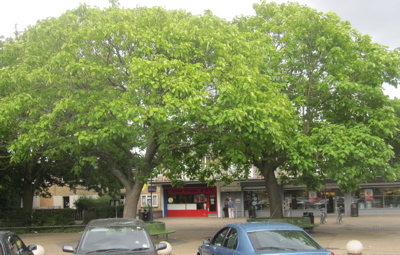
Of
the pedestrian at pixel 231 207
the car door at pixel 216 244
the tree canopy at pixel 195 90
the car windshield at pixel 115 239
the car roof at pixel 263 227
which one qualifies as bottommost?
the pedestrian at pixel 231 207

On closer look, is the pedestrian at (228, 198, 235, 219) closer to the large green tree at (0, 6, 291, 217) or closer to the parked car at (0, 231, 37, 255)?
the large green tree at (0, 6, 291, 217)

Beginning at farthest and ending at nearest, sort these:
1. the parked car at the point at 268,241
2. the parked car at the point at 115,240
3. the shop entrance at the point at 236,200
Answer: the shop entrance at the point at 236,200 → the parked car at the point at 115,240 → the parked car at the point at 268,241

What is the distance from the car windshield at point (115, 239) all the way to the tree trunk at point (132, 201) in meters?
8.13

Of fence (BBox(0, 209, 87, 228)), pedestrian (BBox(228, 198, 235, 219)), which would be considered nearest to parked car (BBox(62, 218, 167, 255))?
fence (BBox(0, 209, 87, 228))

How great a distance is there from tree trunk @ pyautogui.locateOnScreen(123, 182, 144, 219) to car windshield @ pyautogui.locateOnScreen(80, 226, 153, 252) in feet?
26.7

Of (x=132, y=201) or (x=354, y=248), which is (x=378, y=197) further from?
(x=132, y=201)

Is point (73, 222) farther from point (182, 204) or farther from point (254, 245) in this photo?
point (254, 245)

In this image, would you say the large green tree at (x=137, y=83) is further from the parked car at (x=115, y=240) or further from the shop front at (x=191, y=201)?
the shop front at (x=191, y=201)

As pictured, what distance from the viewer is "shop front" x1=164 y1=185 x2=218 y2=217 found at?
37281mm

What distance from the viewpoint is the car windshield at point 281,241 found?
7051 millimetres

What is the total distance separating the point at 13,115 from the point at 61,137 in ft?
5.68

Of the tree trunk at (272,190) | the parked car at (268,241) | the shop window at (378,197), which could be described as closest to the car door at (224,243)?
the parked car at (268,241)

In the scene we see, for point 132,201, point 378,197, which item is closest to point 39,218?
point 132,201

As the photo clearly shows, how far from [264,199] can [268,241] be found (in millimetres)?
28766
